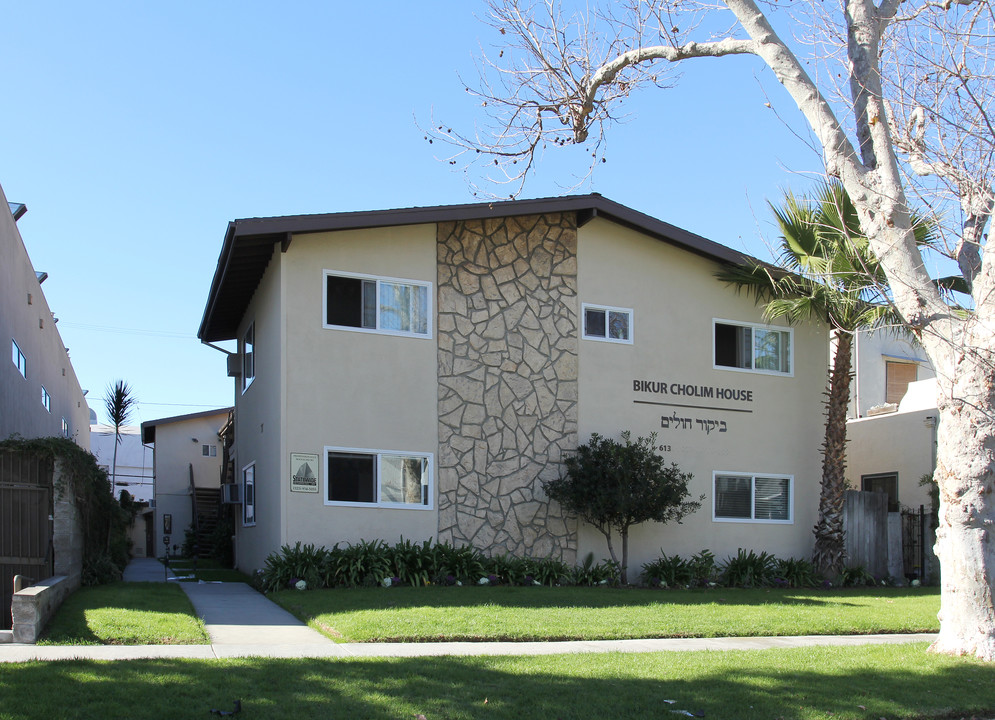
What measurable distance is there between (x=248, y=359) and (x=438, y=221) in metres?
5.53

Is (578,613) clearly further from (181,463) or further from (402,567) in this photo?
(181,463)

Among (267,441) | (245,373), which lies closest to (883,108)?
(267,441)

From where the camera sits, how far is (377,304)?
16719mm

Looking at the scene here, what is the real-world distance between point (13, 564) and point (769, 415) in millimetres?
13652

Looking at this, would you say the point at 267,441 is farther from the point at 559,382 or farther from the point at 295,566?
the point at 559,382

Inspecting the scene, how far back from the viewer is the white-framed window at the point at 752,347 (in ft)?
65.0

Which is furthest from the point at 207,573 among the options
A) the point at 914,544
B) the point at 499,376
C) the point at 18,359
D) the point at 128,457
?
the point at 128,457

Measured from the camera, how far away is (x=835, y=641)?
37.6 ft

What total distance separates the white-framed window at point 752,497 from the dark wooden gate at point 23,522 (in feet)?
38.3

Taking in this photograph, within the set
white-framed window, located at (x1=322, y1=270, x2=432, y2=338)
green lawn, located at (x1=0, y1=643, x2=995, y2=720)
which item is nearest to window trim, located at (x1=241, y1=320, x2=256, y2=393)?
white-framed window, located at (x1=322, y1=270, x2=432, y2=338)

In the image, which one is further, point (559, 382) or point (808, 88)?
point (559, 382)

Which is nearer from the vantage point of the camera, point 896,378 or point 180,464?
point 896,378

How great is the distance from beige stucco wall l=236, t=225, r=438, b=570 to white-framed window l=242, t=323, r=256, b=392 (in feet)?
6.61

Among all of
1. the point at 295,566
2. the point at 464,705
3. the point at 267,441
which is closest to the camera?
the point at 464,705
